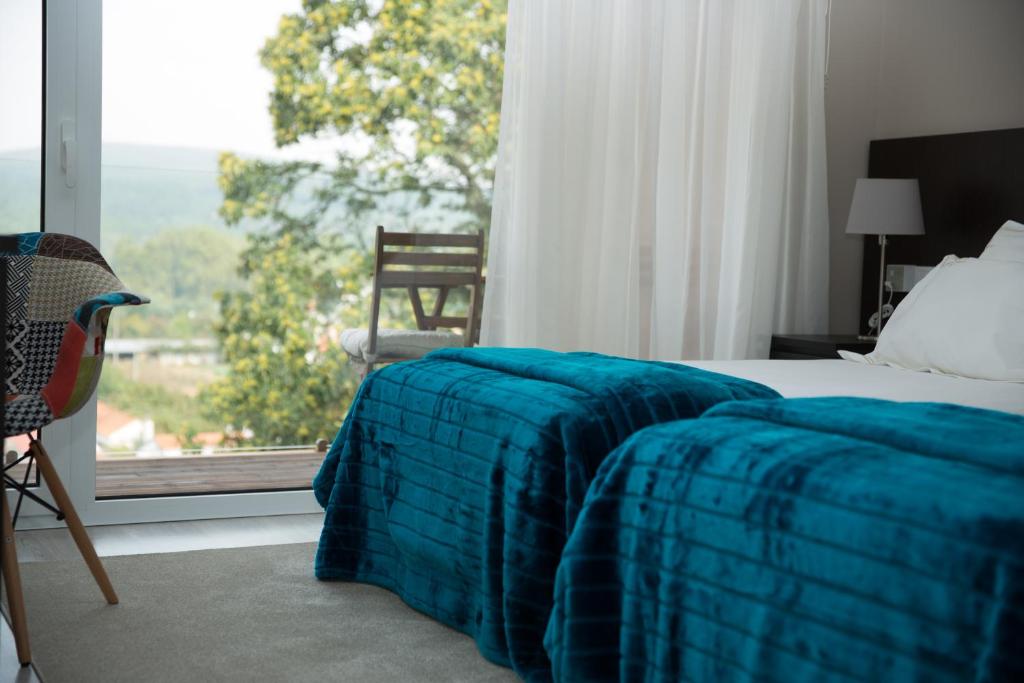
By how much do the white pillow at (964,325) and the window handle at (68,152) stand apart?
264cm

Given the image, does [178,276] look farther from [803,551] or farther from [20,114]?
[803,551]

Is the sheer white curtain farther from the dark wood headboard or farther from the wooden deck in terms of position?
the wooden deck

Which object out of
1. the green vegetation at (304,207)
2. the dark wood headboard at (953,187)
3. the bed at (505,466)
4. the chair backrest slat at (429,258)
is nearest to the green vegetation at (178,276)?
the green vegetation at (304,207)

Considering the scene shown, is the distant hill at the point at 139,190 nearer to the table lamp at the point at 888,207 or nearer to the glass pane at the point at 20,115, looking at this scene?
the glass pane at the point at 20,115

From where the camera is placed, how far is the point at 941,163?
444 centimetres

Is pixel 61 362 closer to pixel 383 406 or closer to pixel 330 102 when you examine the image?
pixel 383 406

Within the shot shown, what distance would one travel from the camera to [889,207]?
13.9 feet

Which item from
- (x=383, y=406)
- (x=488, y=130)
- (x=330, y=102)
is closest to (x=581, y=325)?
(x=488, y=130)

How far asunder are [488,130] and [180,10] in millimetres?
1146

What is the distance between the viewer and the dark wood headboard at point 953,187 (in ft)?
13.6

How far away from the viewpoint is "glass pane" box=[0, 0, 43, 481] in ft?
11.3

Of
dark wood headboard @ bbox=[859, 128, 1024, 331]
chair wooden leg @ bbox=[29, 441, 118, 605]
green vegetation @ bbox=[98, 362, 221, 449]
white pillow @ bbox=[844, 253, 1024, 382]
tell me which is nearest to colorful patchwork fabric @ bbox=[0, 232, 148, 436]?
chair wooden leg @ bbox=[29, 441, 118, 605]

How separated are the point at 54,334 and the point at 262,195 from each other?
1236 millimetres

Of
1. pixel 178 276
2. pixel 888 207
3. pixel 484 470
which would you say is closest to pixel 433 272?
pixel 178 276
